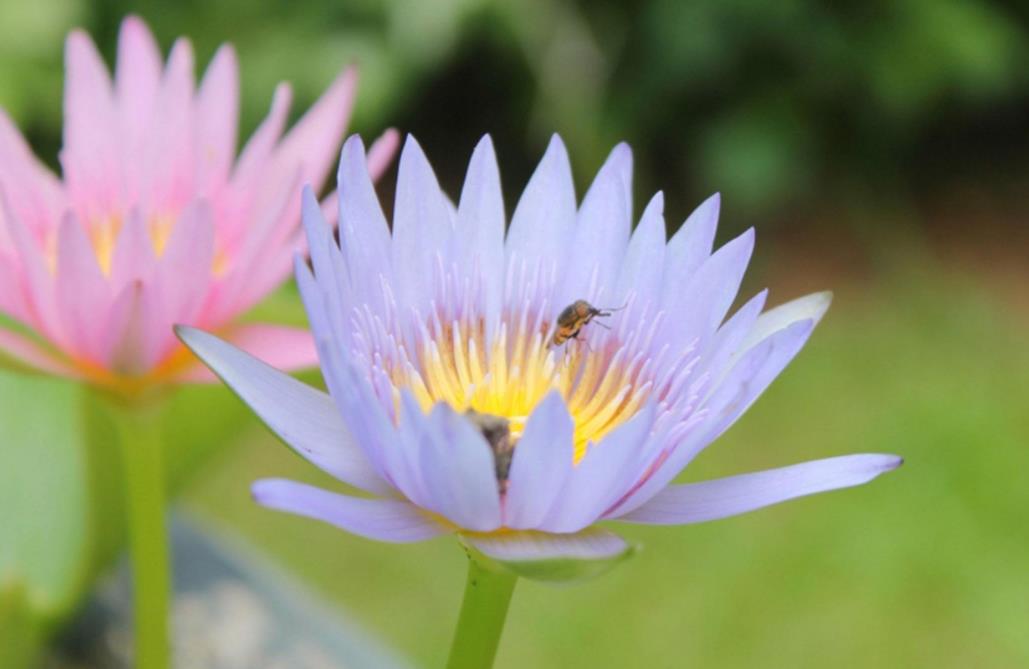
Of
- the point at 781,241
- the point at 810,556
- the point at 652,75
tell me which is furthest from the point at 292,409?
the point at 781,241

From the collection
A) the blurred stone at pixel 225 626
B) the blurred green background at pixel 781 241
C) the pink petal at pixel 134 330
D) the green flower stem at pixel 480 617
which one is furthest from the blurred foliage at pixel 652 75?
the green flower stem at pixel 480 617

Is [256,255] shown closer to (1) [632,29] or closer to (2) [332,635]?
(2) [332,635]

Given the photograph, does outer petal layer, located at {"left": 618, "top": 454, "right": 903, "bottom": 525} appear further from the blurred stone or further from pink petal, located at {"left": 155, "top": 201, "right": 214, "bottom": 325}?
the blurred stone

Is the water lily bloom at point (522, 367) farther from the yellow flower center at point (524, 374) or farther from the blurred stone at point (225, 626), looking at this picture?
the blurred stone at point (225, 626)

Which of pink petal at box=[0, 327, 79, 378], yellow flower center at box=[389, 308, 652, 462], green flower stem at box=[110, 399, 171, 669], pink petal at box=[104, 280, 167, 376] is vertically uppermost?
yellow flower center at box=[389, 308, 652, 462]

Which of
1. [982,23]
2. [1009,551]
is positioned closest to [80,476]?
[1009,551]

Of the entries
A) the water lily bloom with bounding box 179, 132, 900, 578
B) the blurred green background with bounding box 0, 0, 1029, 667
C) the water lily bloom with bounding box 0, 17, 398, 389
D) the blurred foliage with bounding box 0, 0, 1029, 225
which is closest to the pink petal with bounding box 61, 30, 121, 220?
the water lily bloom with bounding box 0, 17, 398, 389
